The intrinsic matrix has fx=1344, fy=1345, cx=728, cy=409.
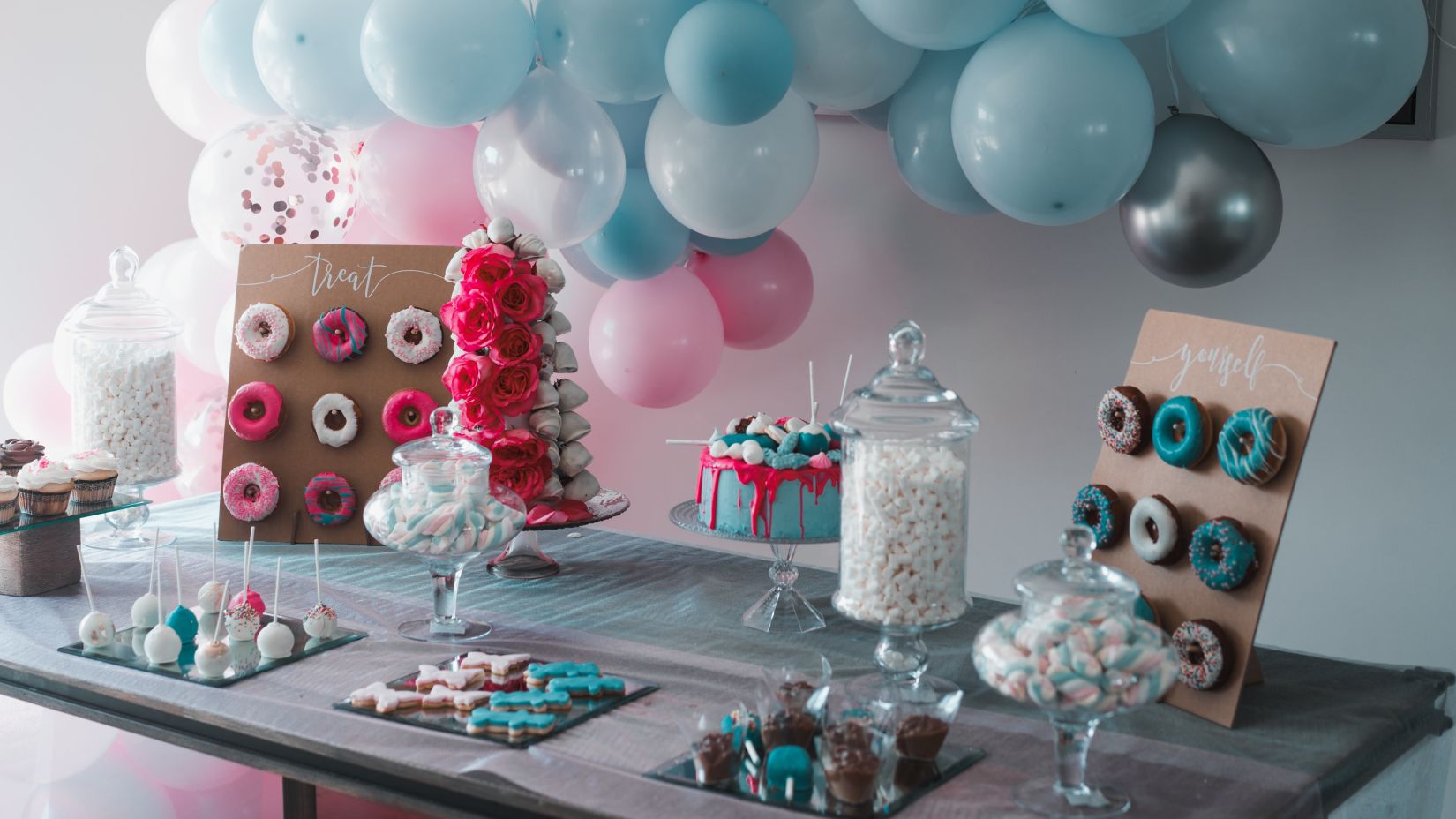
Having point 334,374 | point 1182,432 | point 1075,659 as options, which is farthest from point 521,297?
point 1075,659

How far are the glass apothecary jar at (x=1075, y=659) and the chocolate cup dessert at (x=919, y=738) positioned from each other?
88 mm

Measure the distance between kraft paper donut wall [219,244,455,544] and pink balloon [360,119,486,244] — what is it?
6.1 inches

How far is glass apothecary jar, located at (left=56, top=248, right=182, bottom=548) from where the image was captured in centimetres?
211

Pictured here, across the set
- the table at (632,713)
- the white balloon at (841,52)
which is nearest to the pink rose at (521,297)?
the table at (632,713)

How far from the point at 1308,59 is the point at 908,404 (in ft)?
2.48

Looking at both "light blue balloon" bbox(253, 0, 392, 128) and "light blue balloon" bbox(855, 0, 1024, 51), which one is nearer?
"light blue balloon" bbox(855, 0, 1024, 51)

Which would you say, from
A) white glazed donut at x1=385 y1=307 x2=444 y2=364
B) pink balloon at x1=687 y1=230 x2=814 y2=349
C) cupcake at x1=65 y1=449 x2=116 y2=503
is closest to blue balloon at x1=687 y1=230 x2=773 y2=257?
pink balloon at x1=687 y1=230 x2=814 y2=349

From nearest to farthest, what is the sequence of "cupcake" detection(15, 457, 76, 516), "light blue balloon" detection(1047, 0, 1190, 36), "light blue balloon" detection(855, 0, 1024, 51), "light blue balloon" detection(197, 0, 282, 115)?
"light blue balloon" detection(1047, 0, 1190, 36), "light blue balloon" detection(855, 0, 1024, 51), "cupcake" detection(15, 457, 76, 516), "light blue balloon" detection(197, 0, 282, 115)

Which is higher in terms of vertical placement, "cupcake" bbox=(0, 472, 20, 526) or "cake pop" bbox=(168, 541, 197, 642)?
"cupcake" bbox=(0, 472, 20, 526)

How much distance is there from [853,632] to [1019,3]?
0.91 meters

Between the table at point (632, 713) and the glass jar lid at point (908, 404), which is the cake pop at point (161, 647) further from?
the glass jar lid at point (908, 404)

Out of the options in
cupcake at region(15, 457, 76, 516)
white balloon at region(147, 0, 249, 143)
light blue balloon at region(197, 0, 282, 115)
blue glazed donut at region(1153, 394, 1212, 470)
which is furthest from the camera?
white balloon at region(147, 0, 249, 143)

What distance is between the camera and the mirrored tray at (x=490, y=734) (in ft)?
4.71

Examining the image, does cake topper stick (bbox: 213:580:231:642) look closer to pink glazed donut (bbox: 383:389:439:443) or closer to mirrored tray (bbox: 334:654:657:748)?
mirrored tray (bbox: 334:654:657:748)
